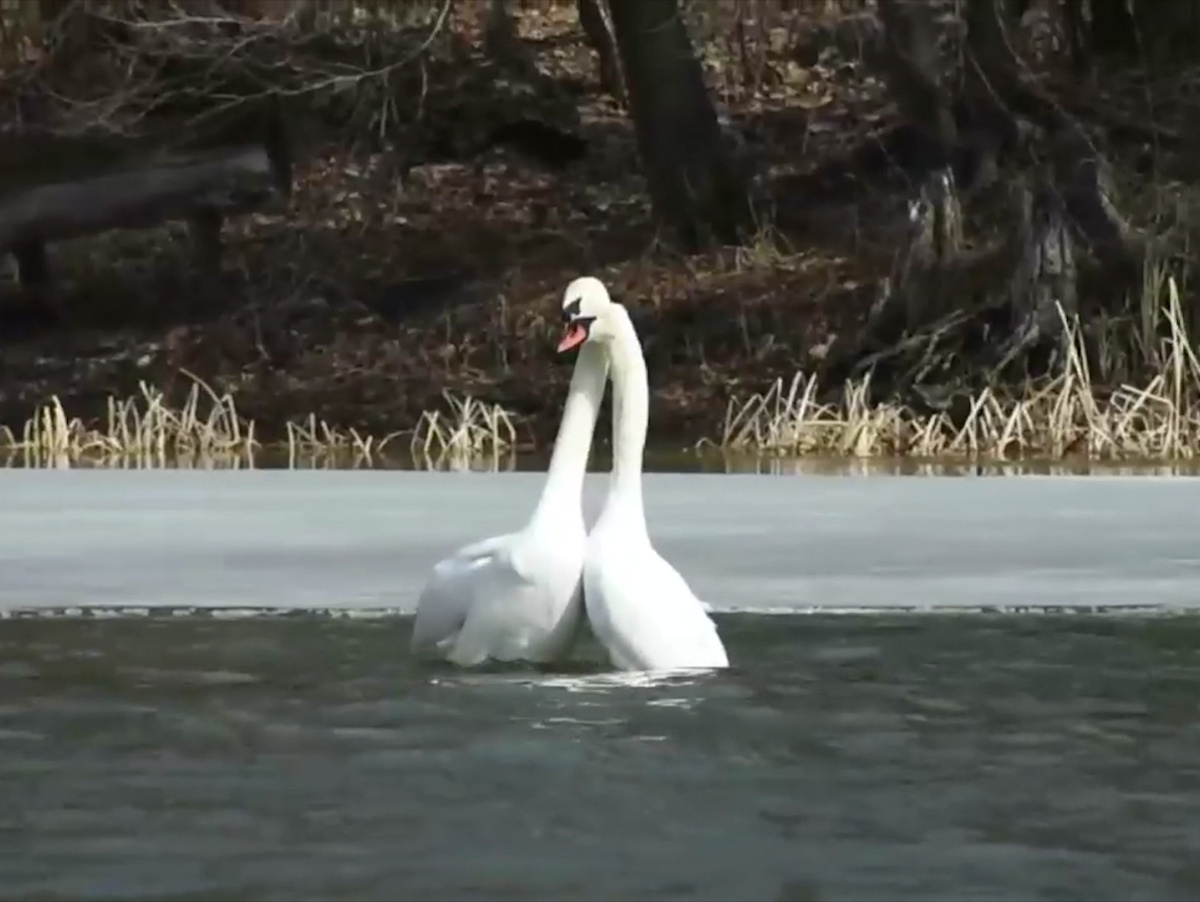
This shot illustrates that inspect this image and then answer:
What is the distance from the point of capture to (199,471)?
48.7 ft

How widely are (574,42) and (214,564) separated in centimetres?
1743

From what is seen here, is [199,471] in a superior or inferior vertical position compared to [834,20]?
inferior

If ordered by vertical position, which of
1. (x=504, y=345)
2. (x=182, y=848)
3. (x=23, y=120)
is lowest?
(x=182, y=848)

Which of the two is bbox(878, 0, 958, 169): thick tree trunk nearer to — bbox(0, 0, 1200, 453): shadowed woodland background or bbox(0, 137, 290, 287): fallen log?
bbox(0, 0, 1200, 453): shadowed woodland background

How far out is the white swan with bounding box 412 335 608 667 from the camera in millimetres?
8664

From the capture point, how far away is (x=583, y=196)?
2550cm

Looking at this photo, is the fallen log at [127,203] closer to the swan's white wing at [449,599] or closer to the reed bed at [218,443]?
the reed bed at [218,443]

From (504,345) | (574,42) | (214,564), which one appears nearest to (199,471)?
(214,564)

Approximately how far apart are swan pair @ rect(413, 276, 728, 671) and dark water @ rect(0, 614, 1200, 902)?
4.9 inches

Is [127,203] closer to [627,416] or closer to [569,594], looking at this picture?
[627,416]

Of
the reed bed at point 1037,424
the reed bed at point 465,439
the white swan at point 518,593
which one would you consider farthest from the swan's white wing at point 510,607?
the reed bed at point 1037,424

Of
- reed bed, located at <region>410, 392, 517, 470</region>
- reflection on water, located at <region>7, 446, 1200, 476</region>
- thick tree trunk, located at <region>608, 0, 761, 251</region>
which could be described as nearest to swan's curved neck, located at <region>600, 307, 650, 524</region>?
reflection on water, located at <region>7, 446, 1200, 476</region>

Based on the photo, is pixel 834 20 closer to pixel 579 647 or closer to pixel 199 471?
pixel 199 471

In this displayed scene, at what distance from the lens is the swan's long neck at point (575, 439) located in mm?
8820
